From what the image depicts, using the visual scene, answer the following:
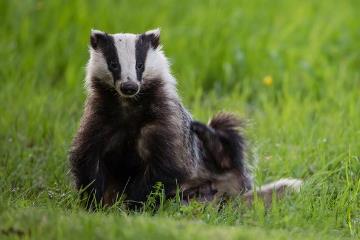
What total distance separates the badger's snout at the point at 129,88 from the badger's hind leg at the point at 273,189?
1.02 m

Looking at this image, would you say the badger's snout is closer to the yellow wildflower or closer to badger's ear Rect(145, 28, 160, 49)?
badger's ear Rect(145, 28, 160, 49)

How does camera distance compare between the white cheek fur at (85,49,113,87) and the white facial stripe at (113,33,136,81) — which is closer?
the white facial stripe at (113,33,136,81)

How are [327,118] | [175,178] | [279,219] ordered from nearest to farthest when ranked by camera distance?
[279,219]
[175,178]
[327,118]

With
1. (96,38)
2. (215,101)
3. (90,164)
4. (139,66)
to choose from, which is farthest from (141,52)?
(215,101)

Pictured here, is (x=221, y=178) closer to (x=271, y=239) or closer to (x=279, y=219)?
(x=279, y=219)

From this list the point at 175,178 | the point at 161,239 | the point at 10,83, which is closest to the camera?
the point at 161,239

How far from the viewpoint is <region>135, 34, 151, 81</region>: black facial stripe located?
536cm

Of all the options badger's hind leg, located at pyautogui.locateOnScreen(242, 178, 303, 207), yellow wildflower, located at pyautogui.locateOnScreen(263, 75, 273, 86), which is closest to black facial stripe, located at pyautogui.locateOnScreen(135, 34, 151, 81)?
badger's hind leg, located at pyautogui.locateOnScreen(242, 178, 303, 207)

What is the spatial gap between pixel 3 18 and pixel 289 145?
12.6 feet

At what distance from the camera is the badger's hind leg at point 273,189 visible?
545cm

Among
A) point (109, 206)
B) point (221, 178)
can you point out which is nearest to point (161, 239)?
point (109, 206)

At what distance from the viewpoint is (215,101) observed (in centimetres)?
787

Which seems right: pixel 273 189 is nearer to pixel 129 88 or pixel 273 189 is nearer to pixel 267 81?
pixel 129 88

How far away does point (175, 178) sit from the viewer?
5246 mm
